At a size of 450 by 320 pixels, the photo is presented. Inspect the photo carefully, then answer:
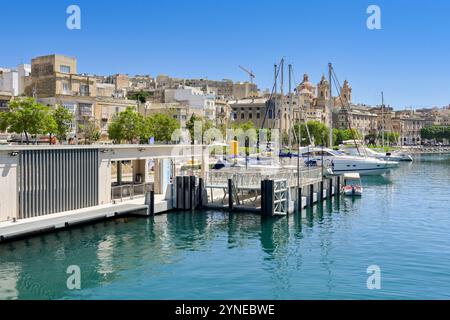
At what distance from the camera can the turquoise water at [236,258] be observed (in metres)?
21.8

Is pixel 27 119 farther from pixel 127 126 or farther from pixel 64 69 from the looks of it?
pixel 64 69

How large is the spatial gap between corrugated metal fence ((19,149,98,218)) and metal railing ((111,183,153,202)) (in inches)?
131

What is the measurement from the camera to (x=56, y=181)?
3306cm

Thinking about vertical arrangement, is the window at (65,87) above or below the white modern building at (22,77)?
below

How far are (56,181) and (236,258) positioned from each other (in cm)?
1359

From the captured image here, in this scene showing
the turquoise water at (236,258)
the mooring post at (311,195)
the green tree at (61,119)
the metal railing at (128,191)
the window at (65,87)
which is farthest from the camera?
the window at (65,87)

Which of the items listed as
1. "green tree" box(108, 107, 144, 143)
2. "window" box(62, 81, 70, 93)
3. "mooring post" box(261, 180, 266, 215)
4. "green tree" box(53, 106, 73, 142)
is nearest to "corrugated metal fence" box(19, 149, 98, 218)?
"mooring post" box(261, 180, 266, 215)

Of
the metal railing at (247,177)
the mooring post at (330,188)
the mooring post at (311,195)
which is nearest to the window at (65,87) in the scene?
the metal railing at (247,177)

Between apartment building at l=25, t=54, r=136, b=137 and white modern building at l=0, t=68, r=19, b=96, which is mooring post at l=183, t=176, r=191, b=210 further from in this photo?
white modern building at l=0, t=68, r=19, b=96

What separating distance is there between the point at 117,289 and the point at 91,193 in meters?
15.7

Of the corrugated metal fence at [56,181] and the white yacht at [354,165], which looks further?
the white yacht at [354,165]

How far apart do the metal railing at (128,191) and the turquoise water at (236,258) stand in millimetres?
3743

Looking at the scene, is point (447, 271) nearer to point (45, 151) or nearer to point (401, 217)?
point (401, 217)

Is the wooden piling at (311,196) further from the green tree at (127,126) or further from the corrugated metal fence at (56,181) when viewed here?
the green tree at (127,126)
